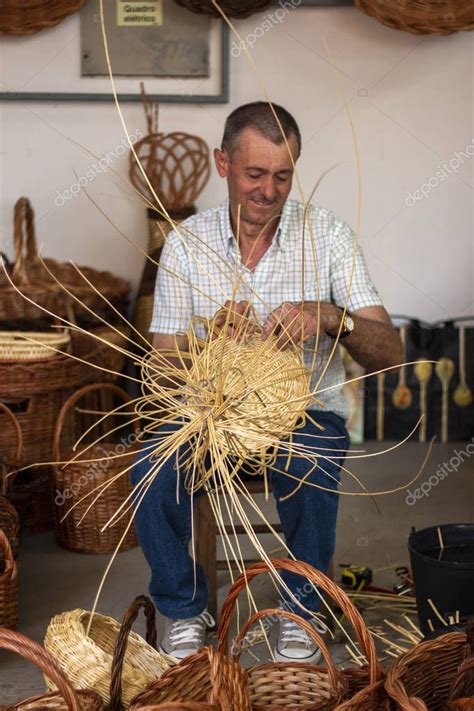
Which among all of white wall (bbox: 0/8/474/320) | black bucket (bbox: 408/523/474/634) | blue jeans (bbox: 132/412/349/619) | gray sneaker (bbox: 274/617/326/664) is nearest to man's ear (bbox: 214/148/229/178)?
blue jeans (bbox: 132/412/349/619)

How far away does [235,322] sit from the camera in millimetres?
2430

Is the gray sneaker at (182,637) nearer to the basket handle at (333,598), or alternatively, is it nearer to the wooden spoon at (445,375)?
the basket handle at (333,598)

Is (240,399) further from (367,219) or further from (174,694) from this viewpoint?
(367,219)

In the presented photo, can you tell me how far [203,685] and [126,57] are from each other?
3.44 m

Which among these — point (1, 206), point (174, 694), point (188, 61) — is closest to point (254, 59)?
point (188, 61)

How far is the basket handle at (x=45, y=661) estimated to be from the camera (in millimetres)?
1681

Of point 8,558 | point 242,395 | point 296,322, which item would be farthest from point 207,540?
point 242,395

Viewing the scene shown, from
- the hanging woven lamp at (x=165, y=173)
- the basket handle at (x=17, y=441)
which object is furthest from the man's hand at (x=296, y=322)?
the hanging woven lamp at (x=165, y=173)

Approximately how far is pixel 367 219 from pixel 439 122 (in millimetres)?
539

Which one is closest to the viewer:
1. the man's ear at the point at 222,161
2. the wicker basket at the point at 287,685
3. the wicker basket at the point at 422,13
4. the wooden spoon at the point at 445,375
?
the wicker basket at the point at 287,685

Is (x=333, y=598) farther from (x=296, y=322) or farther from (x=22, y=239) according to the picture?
(x=22, y=239)

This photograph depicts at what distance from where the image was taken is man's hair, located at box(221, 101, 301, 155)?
282 centimetres

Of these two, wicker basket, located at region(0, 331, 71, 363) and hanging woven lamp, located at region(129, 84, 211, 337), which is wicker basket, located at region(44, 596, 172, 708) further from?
hanging woven lamp, located at region(129, 84, 211, 337)

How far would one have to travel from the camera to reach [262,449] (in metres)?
2.25
